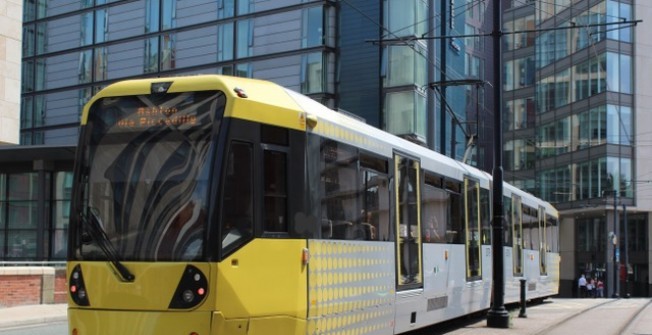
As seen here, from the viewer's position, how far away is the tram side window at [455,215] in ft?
44.3

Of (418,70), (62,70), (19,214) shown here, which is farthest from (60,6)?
(418,70)

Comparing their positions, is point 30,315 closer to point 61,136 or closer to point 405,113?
point 405,113

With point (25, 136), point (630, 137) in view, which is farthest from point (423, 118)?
point (25, 136)

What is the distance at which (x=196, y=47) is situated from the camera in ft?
153

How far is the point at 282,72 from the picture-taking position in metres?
43.0

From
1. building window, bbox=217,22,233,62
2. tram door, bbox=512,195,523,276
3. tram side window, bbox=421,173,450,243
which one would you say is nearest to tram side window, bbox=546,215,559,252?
tram door, bbox=512,195,523,276

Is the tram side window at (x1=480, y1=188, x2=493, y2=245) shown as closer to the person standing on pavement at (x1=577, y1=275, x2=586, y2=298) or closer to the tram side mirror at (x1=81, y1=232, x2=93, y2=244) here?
the tram side mirror at (x1=81, y1=232, x2=93, y2=244)

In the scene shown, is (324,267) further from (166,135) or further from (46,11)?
(46,11)

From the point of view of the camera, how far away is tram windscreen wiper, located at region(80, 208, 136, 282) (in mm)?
7503

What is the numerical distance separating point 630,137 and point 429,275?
46.9 m

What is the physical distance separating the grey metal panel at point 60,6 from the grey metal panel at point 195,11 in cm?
882

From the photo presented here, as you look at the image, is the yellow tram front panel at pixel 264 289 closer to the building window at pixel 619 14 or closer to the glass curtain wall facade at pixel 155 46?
the glass curtain wall facade at pixel 155 46

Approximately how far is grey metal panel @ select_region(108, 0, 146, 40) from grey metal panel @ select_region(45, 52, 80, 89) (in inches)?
138

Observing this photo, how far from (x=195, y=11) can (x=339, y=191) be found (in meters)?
39.7
